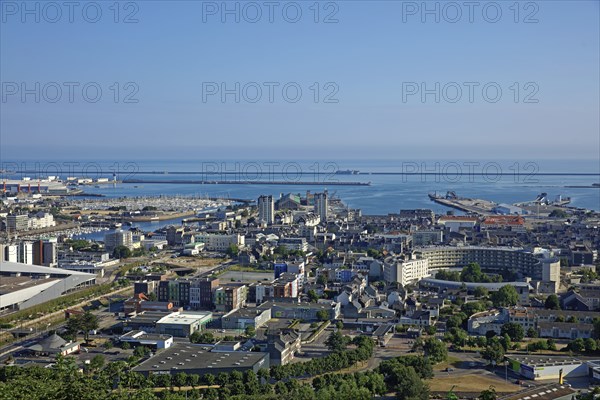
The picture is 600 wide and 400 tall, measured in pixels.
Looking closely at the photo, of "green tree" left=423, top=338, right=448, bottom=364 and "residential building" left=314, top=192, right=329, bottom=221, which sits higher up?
"residential building" left=314, top=192, right=329, bottom=221

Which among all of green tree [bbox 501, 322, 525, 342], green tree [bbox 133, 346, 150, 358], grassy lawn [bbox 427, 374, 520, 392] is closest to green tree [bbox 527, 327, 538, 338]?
green tree [bbox 501, 322, 525, 342]

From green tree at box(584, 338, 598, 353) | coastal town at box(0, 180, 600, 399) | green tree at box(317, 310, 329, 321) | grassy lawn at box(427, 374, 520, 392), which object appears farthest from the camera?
green tree at box(317, 310, 329, 321)

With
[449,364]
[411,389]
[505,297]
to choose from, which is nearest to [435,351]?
[449,364]

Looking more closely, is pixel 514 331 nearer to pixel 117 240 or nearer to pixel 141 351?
pixel 141 351

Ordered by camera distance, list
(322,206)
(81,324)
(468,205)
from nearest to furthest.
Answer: (81,324), (322,206), (468,205)

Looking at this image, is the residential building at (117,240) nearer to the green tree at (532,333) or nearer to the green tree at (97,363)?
the green tree at (97,363)

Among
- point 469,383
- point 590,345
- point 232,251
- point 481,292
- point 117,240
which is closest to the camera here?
point 469,383

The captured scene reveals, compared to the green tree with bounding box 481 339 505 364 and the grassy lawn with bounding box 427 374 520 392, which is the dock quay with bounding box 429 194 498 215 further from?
the grassy lawn with bounding box 427 374 520 392

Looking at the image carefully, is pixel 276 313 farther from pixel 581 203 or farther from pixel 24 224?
pixel 581 203
